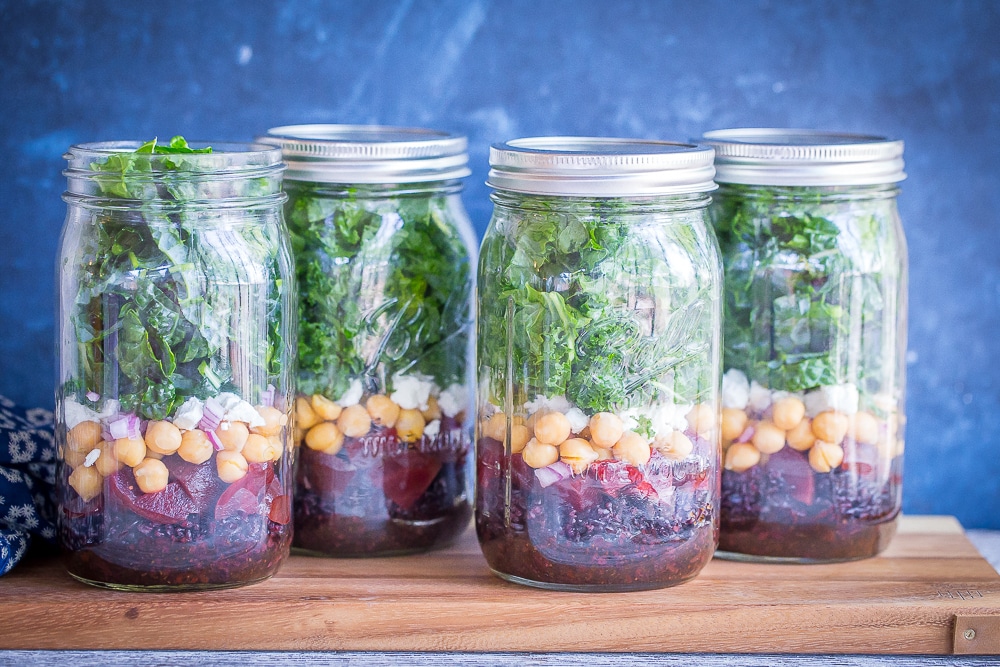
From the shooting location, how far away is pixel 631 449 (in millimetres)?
1014

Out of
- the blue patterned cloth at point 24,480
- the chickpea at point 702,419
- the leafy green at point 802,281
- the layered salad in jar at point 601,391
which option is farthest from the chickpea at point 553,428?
the blue patterned cloth at point 24,480

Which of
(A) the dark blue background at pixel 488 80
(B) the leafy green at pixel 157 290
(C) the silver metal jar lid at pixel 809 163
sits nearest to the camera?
(B) the leafy green at pixel 157 290

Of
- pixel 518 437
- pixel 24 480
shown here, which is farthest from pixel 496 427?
pixel 24 480

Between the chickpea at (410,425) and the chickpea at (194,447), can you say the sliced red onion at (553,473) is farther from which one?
the chickpea at (194,447)

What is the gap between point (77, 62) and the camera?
1.29 meters

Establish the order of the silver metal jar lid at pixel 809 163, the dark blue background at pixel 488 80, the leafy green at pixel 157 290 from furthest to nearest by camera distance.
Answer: the dark blue background at pixel 488 80 < the silver metal jar lid at pixel 809 163 < the leafy green at pixel 157 290

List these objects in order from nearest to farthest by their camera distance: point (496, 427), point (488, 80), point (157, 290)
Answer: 1. point (157, 290)
2. point (496, 427)
3. point (488, 80)

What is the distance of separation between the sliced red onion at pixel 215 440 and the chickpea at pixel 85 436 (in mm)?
100

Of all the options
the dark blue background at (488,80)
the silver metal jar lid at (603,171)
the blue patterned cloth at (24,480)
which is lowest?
the blue patterned cloth at (24,480)

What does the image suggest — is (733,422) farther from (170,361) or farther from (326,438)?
(170,361)

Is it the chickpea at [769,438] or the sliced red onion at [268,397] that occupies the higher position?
the sliced red onion at [268,397]

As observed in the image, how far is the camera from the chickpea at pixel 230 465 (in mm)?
1013

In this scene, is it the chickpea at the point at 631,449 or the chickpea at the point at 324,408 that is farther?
the chickpea at the point at 324,408

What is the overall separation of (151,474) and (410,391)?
267 millimetres
